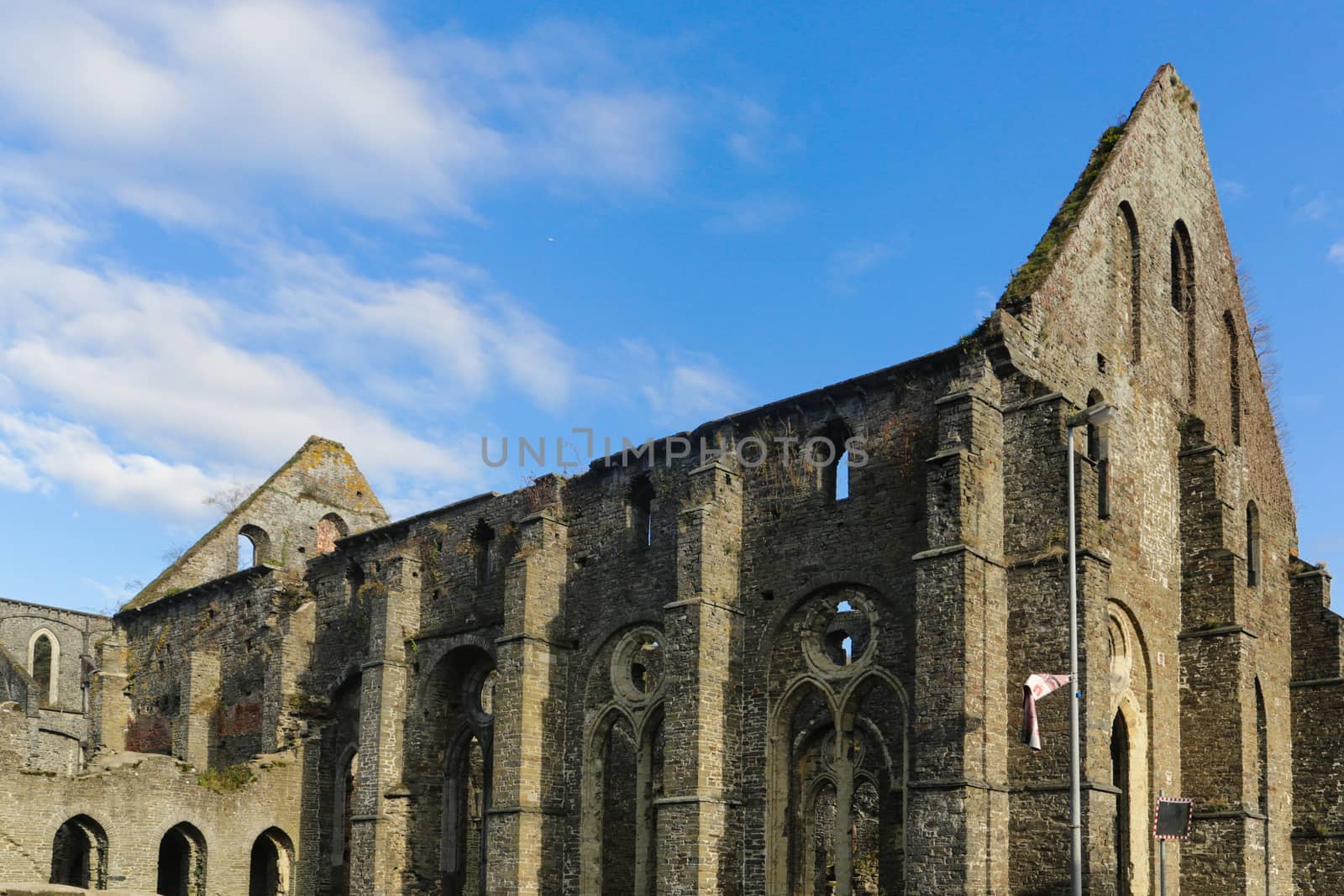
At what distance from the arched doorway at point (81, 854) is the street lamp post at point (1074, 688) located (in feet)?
65.1

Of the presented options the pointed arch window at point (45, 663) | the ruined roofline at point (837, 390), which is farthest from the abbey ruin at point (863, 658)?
the pointed arch window at point (45, 663)

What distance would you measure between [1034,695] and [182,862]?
867 inches

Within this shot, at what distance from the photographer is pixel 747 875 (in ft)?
73.9

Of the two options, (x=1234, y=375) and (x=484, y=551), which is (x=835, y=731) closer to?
(x=484, y=551)

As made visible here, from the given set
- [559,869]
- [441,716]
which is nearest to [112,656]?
[441,716]

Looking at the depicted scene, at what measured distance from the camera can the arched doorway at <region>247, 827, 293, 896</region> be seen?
31672mm

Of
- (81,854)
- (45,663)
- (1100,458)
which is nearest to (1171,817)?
(1100,458)

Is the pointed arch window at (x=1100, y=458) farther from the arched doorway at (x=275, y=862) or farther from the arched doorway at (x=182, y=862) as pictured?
the arched doorway at (x=182, y=862)

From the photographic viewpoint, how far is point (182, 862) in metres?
32.2

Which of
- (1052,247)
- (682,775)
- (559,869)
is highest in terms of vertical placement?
(1052,247)

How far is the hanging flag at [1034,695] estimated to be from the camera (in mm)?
17922

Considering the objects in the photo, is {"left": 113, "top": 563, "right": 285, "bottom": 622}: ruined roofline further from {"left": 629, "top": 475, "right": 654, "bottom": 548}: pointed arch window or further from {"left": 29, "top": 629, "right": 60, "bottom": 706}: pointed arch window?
{"left": 629, "top": 475, "right": 654, "bottom": 548}: pointed arch window

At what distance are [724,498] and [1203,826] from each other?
9275mm

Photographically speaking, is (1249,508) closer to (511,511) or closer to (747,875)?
(747,875)
